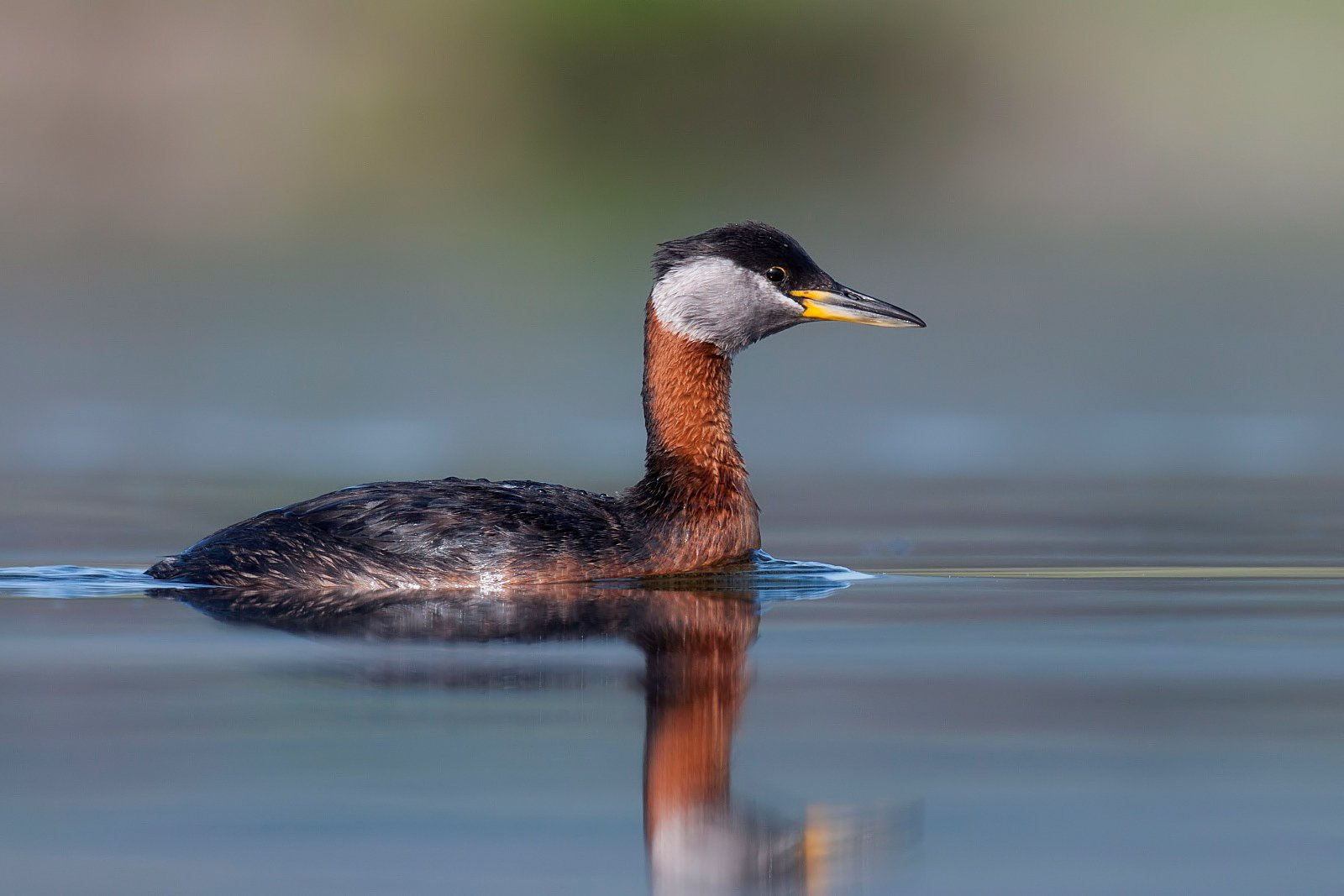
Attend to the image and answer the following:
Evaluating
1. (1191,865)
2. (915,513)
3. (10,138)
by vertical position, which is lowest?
(1191,865)

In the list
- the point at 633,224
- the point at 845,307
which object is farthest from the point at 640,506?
the point at 633,224

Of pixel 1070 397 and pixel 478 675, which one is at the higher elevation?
pixel 1070 397

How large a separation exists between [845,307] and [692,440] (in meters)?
1.09

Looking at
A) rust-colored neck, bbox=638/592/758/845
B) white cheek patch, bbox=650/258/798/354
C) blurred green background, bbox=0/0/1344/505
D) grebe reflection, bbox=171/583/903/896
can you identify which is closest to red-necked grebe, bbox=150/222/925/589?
white cheek patch, bbox=650/258/798/354

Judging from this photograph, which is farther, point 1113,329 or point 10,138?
point 10,138

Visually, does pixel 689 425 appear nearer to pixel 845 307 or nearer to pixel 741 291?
pixel 741 291

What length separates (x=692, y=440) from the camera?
11852 millimetres

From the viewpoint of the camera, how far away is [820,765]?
693 cm

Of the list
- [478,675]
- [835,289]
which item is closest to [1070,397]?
[835,289]

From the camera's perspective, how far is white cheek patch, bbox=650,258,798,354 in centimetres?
1198

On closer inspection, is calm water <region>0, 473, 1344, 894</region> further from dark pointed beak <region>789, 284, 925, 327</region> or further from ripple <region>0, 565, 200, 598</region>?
dark pointed beak <region>789, 284, 925, 327</region>

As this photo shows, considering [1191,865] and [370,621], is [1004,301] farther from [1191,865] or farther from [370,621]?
[1191,865]

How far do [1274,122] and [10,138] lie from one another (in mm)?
19707

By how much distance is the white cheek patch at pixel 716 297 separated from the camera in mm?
11984
